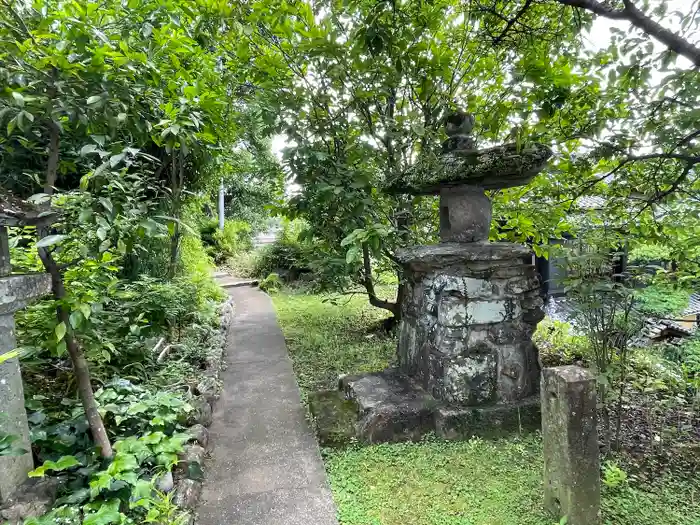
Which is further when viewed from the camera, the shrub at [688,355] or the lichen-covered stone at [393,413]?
the shrub at [688,355]

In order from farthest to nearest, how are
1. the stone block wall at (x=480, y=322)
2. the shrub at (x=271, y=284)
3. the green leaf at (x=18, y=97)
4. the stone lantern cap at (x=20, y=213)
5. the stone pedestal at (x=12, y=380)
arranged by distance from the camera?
1. the shrub at (x=271, y=284)
2. the stone block wall at (x=480, y=322)
3. the stone pedestal at (x=12, y=380)
4. the stone lantern cap at (x=20, y=213)
5. the green leaf at (x=18, y=97)

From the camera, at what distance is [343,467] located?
96.8 inches

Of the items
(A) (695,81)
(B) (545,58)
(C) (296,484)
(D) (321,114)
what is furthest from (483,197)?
(C) (296,484)

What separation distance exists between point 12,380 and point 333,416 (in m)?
2.00

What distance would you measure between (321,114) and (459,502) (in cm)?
348

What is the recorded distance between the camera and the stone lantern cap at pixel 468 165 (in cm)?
259

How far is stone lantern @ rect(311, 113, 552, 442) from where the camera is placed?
2.72m

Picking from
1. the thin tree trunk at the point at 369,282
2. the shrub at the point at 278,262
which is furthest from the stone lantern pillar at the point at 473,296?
the shrub at the point at 278,262

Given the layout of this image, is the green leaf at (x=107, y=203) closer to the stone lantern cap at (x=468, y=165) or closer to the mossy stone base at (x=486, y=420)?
the stone lantern cap at (x=468, y=165)

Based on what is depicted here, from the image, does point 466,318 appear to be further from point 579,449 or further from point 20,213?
point 20,213

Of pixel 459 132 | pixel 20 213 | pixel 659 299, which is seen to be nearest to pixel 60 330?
pixel 20 213

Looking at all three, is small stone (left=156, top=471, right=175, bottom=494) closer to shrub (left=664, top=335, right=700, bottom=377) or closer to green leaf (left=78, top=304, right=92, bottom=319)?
green leaf (left=78, top=304, right=92, bottom=319)

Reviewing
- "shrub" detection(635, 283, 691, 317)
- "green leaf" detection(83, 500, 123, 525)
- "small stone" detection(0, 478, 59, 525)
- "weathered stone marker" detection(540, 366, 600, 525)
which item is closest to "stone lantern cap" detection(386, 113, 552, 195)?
"shrub" detection(635, 283, 691, 317)

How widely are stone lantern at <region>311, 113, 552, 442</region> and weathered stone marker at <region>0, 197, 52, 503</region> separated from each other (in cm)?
183
